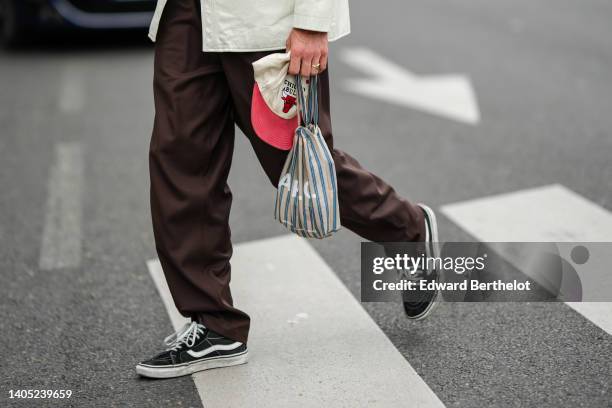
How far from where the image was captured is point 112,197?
4.75 meters

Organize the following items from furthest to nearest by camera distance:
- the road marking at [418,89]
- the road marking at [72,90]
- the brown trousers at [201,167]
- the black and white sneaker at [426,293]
A: the road marking at [72,90]
the road marking at [418,89]
the black and white sneaker at [426,293]
the brown trousers at [201,167]

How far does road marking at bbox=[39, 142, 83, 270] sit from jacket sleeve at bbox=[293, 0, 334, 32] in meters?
1.83

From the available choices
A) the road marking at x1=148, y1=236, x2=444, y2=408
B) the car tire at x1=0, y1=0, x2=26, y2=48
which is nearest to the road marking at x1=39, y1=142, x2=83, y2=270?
the road marking at x1=148, y1=236, x2=444, y2=408

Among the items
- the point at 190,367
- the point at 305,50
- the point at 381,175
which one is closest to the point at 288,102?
the point at 305,50

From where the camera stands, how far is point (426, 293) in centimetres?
316

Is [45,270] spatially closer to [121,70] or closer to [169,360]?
[169,360]

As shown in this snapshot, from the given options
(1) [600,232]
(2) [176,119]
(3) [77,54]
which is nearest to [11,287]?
(2) [176,119]

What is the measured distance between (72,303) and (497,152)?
8.70ft

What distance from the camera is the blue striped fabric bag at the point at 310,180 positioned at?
8.93 ft

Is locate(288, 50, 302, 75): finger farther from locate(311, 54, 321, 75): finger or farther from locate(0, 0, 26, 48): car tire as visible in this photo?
locate(0, 0, 26, 48): car tire

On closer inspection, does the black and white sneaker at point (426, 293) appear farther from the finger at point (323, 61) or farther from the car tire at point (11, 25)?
the car tire at point (11, 25)

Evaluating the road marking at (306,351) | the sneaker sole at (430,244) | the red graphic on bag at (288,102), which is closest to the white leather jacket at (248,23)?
the red graphic on bag at (288,102)

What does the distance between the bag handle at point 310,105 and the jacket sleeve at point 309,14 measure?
17 centimetres

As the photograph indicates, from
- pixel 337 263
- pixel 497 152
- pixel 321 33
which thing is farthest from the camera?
pixel 497 152
